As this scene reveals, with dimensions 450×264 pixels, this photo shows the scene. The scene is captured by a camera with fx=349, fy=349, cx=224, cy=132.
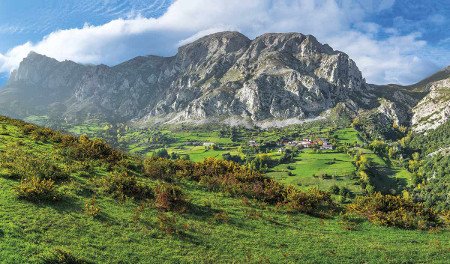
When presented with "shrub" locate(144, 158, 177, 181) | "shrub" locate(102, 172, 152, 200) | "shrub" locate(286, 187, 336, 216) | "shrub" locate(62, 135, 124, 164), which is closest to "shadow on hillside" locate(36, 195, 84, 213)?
"shrub" locate(102, 172, 152, 200)

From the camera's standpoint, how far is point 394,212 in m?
30.8

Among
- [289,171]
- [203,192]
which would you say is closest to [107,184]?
[203,192]

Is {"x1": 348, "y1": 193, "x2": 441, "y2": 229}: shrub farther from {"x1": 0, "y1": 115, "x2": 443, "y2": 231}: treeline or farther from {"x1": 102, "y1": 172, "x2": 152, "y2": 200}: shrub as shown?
{"x1": 102, "y1": 172, "x2": 152, "y2": 200}: shrub

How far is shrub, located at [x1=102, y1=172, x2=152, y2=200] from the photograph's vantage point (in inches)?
1059

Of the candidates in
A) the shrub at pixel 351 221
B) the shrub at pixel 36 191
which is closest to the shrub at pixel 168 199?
the shrub at pixel 36 191

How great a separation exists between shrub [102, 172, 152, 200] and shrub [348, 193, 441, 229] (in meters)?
18.7

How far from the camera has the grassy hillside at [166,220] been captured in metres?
19.4

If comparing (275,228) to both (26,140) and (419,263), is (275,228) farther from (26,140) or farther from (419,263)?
(26,140)

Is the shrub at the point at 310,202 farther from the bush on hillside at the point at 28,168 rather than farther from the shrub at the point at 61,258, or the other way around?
the bush on hillside at the point at 28,168

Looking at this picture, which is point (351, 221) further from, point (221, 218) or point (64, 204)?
point (64, 204)

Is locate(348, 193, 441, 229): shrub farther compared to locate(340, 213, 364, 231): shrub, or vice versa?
locate(348, 193, 441, 229): shrub

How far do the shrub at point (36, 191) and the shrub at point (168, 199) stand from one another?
7084 millimetres

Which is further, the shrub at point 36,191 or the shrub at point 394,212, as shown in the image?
the shrub at point 394,212

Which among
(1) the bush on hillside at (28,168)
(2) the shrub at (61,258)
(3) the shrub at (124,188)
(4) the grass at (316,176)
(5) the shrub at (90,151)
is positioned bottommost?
(4) the grass at (316,176)
